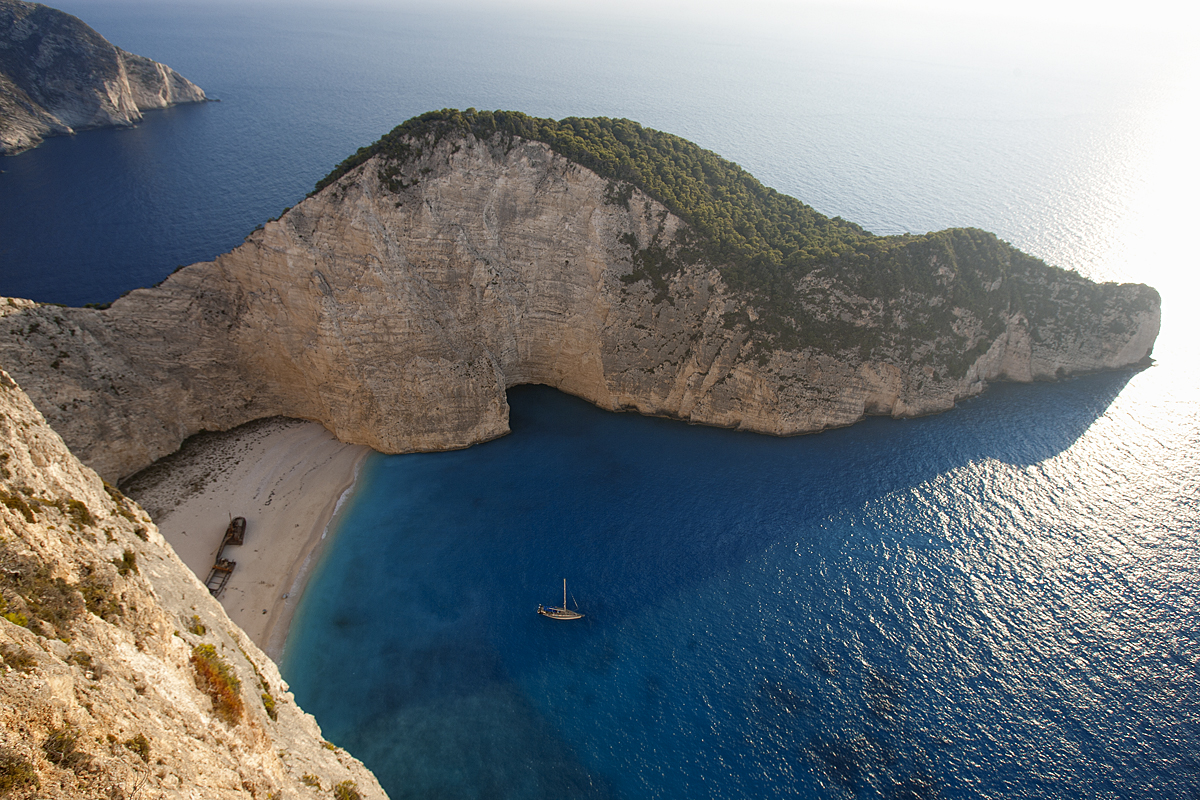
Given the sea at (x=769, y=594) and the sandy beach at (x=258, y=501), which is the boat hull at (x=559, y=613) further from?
the sandy beach at (x=258, y=501)

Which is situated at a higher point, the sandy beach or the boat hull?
the boat hull

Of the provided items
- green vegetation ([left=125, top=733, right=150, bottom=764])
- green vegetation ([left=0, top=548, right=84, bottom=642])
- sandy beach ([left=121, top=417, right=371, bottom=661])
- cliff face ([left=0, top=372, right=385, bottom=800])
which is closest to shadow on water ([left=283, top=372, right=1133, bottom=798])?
sandy beach ([left=121, top=417, right=371, bottom=661])

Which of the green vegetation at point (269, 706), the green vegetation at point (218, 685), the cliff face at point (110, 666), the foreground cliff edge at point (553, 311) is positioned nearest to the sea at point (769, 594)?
Result: the foreground cliff edge at point (553, 311)

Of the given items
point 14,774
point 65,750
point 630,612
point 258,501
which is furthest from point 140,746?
point 258,501

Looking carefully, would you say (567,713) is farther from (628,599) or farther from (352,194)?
(352,194)

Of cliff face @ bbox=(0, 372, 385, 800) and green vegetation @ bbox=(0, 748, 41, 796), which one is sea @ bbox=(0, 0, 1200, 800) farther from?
green vegetation @ bbox=(0, 748, 41, 796)

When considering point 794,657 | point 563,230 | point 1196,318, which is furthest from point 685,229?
point 1196,318
